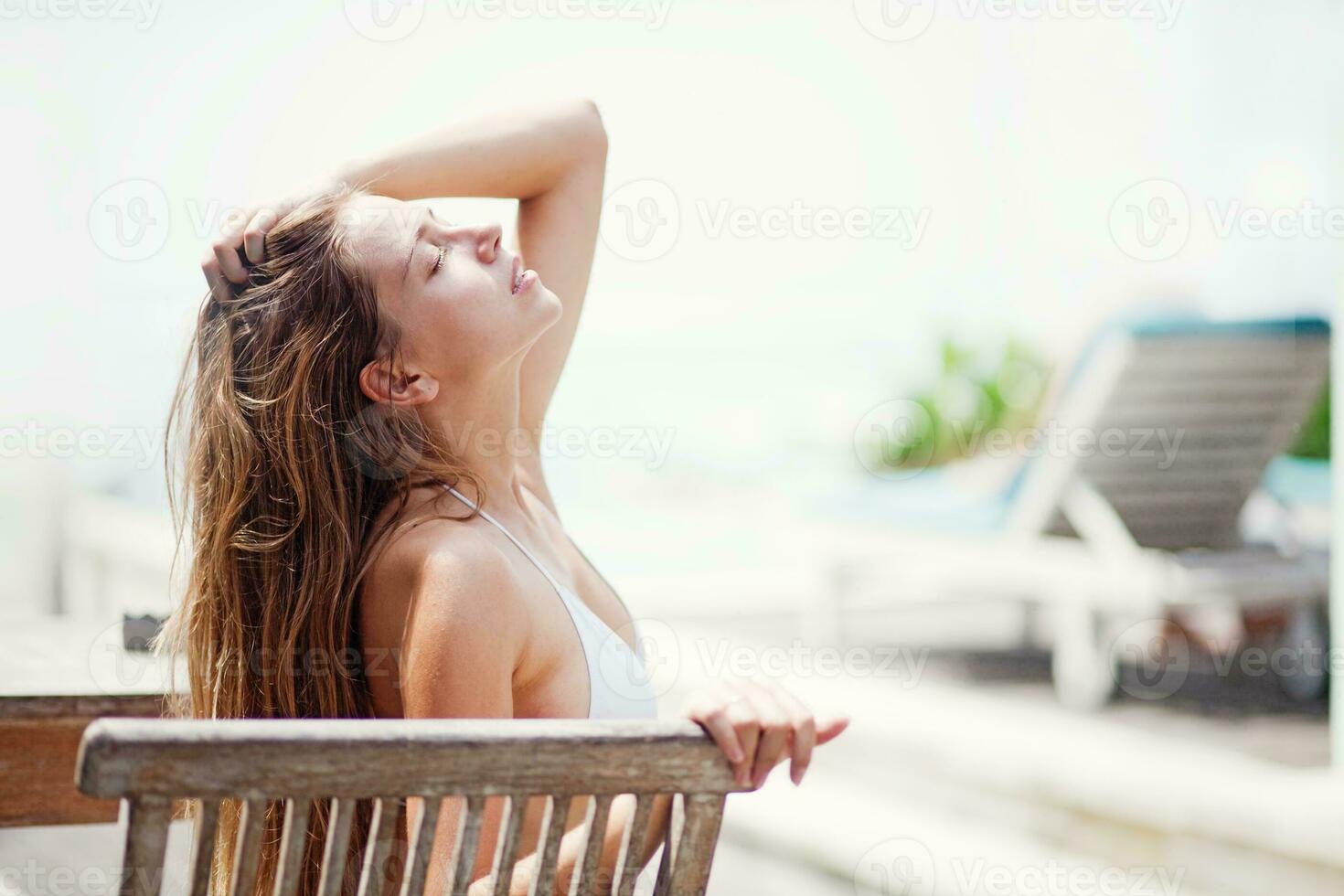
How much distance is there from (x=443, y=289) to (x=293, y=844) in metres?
0.61

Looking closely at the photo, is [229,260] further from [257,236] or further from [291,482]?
[291,482]

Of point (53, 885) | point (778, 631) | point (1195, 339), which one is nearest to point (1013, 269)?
point (778, 631)

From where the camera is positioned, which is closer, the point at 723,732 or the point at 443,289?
the point at 723,732

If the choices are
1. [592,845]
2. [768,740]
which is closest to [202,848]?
[592,845]

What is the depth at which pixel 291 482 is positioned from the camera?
3.90 feet

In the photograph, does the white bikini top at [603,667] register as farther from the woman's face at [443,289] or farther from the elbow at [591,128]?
the elbow at [591,128]

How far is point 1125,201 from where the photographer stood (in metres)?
3.58

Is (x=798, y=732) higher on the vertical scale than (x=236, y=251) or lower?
lower

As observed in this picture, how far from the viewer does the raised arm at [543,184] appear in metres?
1.54

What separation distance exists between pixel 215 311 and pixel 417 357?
0.69 feet

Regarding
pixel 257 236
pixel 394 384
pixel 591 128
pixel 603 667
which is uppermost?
pixel 591 128

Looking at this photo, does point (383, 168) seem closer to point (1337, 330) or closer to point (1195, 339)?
point (1337, 330)

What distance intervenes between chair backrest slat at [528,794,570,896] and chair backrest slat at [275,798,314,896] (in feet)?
0.50

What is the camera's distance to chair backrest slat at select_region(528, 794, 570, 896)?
82 cm
